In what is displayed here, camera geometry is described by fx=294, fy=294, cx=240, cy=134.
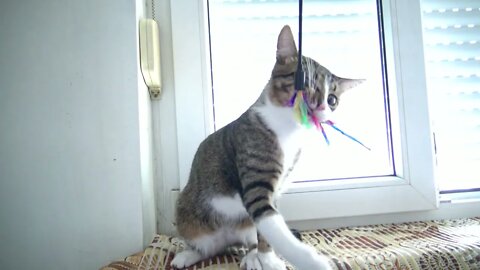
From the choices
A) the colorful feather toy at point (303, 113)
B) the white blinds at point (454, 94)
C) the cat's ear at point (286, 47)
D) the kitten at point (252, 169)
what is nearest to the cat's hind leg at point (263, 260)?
the kitten at point (252, 169)

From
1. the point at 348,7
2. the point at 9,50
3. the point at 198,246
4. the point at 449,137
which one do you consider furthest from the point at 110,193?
the point at 449,137

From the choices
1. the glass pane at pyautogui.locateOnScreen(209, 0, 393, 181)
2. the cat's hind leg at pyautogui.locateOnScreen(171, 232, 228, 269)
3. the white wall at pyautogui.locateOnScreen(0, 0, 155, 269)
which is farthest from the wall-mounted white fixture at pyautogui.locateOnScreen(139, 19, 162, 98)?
the cat's hind leg at pyautogui.locateOnScreen(171, 232, 228, 269)

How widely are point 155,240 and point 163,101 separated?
41cm

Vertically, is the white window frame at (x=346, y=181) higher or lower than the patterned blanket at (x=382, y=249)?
higher

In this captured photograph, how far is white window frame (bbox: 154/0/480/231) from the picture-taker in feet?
2.97

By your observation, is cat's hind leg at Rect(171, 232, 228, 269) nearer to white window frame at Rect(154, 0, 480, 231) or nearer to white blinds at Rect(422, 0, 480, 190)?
white window frame at Rect(154, 0, 480, 231)

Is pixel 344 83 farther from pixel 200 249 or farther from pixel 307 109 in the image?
pixel 200 249

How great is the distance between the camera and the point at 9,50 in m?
0.72

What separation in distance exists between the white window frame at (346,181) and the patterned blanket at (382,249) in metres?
0.07

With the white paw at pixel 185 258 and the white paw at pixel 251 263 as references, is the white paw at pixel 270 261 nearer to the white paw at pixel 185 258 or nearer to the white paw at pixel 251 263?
the white paw at pixel 251 263

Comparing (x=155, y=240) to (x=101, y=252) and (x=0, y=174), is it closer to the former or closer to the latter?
(x=101, y=252)

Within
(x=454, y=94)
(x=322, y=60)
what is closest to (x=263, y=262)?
(x=322, y=60)

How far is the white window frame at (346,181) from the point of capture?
0.91 m

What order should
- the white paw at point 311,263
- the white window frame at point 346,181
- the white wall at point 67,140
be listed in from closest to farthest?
1. the white paw at point 311,263
2. the white wall at point 67,140
3. the white window frame at point 346,181
